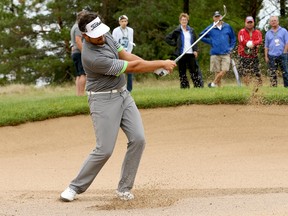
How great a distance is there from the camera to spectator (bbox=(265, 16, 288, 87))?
16078 millimetres

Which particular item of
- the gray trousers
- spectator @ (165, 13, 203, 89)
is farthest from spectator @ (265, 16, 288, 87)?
the gray trousers

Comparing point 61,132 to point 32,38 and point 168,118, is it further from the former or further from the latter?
point 32,38

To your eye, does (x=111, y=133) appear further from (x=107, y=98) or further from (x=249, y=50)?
(x=249, y=50)

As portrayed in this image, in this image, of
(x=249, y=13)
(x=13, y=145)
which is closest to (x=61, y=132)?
(x=13, y=145)

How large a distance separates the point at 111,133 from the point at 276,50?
8543 mm

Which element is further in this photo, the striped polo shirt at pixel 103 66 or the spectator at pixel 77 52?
the spectator at pixel 77 52

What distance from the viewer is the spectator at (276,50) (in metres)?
16.1

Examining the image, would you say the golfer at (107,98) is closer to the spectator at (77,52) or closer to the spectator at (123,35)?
the spectator at (77,52)

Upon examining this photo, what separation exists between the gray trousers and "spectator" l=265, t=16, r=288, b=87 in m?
8.19

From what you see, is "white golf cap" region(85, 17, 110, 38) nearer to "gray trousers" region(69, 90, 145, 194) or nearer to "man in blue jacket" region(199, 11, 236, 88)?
"gray trousers" region(69, 90, 145, 194)

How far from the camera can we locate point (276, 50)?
16.1 m

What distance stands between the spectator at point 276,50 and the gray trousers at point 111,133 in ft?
26.9

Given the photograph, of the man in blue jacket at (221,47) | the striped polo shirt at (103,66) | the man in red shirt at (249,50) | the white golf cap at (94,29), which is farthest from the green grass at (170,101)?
the white golf cap at (94,29)

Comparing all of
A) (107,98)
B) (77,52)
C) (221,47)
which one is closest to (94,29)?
(107,98)
